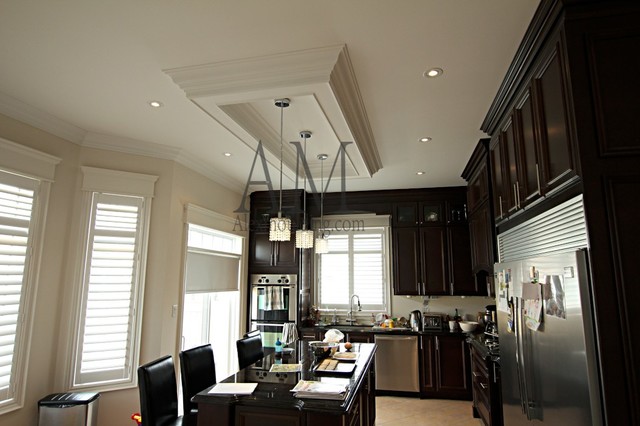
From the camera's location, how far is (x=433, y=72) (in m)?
2.49

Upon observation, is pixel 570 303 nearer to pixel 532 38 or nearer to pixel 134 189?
pixel 532 38

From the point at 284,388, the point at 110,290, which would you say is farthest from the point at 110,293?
the point at 284,388

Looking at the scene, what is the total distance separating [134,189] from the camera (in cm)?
380

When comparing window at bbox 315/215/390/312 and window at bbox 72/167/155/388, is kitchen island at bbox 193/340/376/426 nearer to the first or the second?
window at bbox 72/167/155/388

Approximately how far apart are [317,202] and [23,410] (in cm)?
423

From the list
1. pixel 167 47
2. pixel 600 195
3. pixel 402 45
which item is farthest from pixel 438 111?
pixel 167 47

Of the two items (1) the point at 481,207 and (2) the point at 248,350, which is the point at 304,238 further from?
(1) the point at 481,207

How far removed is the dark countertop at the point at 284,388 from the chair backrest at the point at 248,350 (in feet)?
1.16

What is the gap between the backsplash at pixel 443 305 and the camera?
5.64 m

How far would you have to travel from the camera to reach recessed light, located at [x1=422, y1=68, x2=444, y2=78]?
2.47 meters

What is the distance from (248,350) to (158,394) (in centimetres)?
108

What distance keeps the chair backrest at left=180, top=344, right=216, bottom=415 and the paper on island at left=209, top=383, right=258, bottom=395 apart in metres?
0.59

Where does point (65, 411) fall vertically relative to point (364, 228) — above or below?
below

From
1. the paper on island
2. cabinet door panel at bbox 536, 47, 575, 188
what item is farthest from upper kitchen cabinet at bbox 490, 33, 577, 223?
the paper on island
